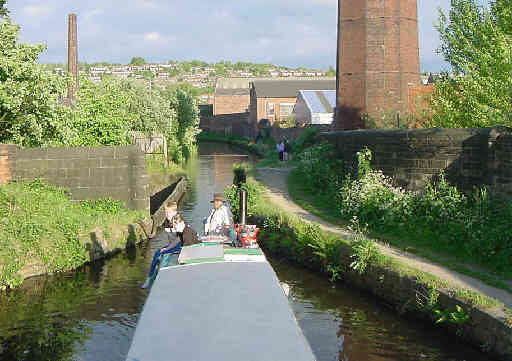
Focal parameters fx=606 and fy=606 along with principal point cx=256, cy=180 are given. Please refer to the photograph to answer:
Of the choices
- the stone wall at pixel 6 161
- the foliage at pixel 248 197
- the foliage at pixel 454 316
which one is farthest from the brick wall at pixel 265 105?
the foliage at pixel 454 316

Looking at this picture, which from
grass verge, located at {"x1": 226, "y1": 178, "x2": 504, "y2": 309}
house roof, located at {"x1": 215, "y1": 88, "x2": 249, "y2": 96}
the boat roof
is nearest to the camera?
the boat roof

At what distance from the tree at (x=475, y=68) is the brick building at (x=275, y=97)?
56.4 meters

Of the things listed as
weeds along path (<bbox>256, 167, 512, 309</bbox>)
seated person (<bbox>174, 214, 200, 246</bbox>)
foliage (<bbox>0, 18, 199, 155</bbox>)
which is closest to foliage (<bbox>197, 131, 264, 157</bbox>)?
foliage (<bbox>0, 18, 199, 155</bbox>)

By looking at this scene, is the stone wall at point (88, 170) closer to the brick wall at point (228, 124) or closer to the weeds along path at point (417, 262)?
the weeds along path at point (417, 262)

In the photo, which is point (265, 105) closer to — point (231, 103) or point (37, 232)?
point (231, 103)

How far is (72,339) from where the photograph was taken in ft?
31.0

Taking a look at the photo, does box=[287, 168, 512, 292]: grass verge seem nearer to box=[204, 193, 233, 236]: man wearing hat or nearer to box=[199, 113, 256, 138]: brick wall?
box=[204, 193, 233, 236]: man wearing hat

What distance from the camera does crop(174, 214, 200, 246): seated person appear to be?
10.4 meters

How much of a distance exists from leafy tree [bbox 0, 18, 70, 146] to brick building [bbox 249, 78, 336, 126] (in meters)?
58.6

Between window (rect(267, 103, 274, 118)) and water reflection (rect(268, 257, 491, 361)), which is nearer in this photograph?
water reflection (rect(268, 257, 491, 361))

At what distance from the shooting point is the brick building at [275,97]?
78250 millimetres

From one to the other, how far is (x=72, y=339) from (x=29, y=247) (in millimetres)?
3908

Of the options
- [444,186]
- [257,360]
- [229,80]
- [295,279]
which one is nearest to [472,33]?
[444,186]

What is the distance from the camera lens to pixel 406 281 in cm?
1023
